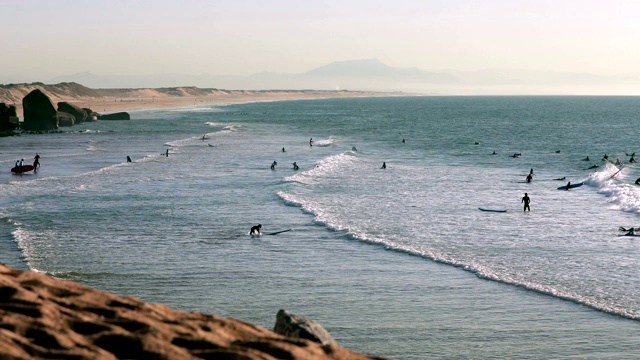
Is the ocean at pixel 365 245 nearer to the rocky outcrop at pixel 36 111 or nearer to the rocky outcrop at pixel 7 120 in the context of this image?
the rocky outcrop at pixel 7 120

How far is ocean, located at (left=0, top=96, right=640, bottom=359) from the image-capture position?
64.6 ft

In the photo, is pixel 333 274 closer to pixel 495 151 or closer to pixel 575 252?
pixel 575 252

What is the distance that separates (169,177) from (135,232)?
817 inches

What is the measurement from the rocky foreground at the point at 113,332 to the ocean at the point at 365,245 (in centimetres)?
757

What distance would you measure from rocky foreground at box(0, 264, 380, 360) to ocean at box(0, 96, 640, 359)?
7.57 metres

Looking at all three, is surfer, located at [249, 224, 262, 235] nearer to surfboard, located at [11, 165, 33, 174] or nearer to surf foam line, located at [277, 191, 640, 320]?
surf foam line, located at [277, 191, 640, 320]

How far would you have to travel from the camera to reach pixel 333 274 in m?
24.7

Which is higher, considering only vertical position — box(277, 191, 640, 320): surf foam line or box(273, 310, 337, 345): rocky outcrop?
box(273, 310, 337, 345): rocky outcrop

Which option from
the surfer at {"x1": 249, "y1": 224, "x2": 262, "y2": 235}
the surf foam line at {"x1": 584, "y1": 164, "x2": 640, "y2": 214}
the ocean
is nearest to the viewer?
the ocean

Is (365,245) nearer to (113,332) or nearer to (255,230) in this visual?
(255,230)

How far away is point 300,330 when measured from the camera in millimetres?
11312

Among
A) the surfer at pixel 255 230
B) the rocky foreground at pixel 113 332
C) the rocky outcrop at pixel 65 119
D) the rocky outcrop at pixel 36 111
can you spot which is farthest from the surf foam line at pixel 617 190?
the rocky outcrop at pixel 65 119

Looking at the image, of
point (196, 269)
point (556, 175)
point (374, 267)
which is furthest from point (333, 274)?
point (556, 175)

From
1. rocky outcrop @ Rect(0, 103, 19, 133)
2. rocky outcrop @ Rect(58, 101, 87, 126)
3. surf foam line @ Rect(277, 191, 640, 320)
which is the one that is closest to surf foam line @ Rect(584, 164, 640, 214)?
surf foam line @ Rect(277, 191, 640, 320)
